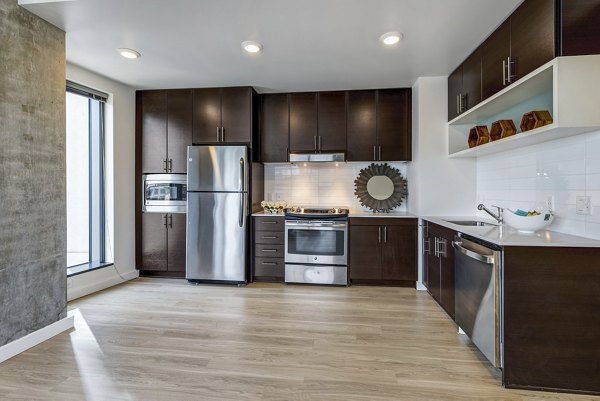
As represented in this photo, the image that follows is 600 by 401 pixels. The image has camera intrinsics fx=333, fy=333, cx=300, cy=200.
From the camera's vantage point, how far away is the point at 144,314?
306 cm

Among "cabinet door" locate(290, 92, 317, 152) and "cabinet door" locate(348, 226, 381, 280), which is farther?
"cabinet door" locate(290, 92, 317, 152)

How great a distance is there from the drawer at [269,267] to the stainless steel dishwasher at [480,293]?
2116 mm

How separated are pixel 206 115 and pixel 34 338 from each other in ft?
9.36

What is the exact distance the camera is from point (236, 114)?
4164 millimetres

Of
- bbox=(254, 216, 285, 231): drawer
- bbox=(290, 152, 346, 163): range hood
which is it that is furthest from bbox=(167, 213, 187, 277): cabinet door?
bbox=(290, 152, 346, 163): range hood

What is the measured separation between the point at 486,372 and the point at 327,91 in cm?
338

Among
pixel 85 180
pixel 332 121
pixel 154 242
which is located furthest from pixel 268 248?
pixel 85 180

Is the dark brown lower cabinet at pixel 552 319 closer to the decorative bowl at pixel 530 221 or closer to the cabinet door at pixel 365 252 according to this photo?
the decorative bowl at pixel 530 221

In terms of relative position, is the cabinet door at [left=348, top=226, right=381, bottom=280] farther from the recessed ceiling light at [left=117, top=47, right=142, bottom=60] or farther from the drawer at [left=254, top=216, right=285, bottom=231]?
the recessed ceiling light at [left=117, top=47, right=142, bottom=60]

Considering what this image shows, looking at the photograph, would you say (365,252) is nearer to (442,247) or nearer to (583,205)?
(442,247)

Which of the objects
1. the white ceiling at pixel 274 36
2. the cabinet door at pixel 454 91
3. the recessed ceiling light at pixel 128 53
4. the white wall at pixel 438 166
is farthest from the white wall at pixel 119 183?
the cabinet door at pixel 454 91

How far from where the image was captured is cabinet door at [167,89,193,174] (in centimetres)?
425

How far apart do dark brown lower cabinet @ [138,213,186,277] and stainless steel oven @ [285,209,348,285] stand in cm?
139

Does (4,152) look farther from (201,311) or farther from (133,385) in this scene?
(201,311)
